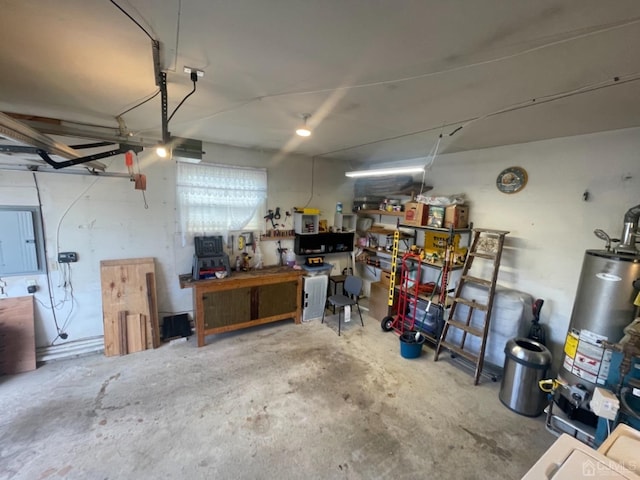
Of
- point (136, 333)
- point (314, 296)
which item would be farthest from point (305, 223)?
point (136, 333)

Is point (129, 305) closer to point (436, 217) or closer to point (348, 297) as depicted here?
point (348, 297)

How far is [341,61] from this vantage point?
1.44 metres

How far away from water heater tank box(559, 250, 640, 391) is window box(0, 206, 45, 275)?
551 cm

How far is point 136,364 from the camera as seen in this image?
303cm

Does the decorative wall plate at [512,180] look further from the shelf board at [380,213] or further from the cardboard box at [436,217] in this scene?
the shelf board at [380,213]

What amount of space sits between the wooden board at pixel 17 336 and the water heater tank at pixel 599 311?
17.8 feet

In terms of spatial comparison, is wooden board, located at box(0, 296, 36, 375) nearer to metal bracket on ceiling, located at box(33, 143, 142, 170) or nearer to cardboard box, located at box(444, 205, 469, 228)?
metal bracket on ceiling, located at box(33, 143, 142, 170)

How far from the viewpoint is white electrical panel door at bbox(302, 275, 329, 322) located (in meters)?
4.19

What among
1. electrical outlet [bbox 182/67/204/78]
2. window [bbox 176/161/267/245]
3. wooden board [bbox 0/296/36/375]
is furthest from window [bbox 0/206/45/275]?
Answer: electrical outlet [bbox 182/67/204/78]

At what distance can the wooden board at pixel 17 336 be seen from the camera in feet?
9.14

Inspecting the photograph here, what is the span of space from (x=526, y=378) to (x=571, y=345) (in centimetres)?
49

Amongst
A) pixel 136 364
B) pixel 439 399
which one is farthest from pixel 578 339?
pixel 136 364

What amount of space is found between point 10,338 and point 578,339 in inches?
221

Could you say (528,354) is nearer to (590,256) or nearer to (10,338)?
(590,256)
